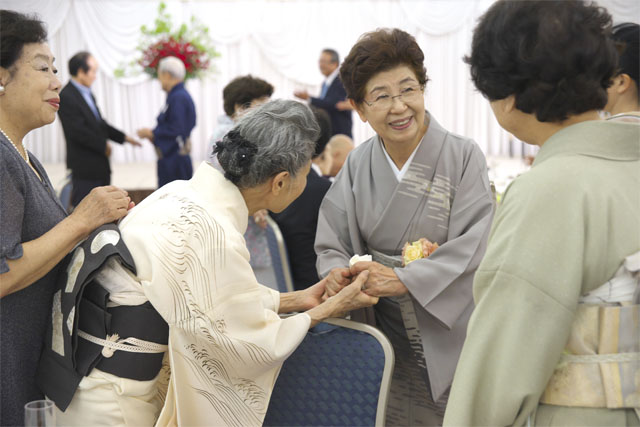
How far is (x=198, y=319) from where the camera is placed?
59.6 inches

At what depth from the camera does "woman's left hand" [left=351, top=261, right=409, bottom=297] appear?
188 cm

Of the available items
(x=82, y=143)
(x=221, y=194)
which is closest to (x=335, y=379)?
(x=221, y=194)

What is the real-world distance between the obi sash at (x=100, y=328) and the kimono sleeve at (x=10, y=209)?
0.51 feet

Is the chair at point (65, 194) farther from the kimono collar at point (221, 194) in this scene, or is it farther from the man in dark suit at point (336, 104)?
the kimono collar at point (221, 194)

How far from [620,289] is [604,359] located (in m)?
0.13

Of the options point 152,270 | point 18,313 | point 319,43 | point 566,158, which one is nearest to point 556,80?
point 566,158

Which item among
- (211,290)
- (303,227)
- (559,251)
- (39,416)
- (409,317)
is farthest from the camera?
(303,227)

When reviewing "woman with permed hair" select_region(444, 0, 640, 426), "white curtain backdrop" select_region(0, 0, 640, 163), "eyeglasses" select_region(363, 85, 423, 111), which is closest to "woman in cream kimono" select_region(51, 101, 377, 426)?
"eyeglasses" select_region(363, 85, 423, 111)

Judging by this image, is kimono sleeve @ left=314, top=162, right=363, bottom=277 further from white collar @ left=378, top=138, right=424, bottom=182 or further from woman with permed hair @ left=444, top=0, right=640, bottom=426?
woman with permed hair @ left=444, top=0, right=640, bottom=426

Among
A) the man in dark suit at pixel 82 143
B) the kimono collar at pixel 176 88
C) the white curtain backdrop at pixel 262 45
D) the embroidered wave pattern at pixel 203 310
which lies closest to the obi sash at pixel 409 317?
the embroidered wave pattern at pixel 203 310

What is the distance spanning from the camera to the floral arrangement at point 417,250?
1961mm

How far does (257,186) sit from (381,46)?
0.63 metres

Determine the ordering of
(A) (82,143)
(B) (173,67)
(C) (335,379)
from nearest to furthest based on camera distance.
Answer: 1. (C) (335,379)
2. (A) (82,143)
3. (B) (173,67)

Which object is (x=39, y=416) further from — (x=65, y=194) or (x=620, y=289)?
(x=65, y=194)
